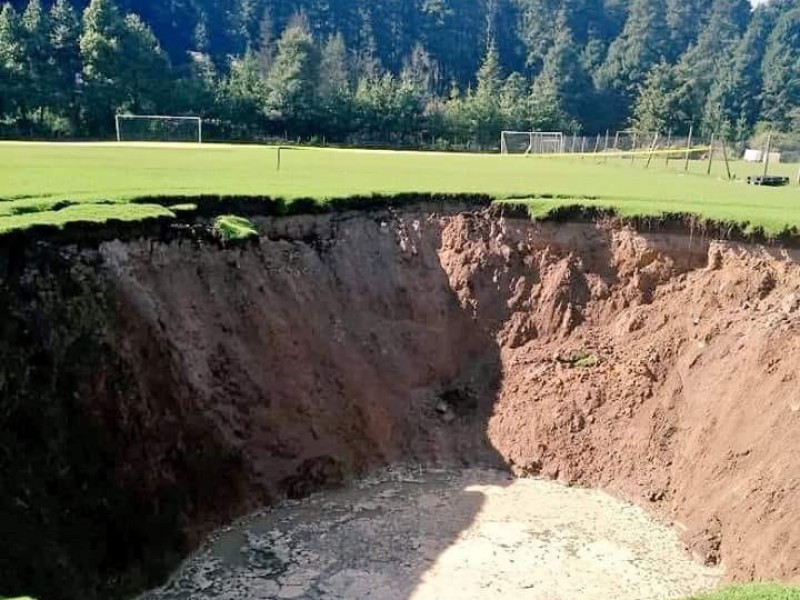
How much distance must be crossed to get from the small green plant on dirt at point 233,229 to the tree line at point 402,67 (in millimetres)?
44151

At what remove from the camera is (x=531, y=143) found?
58219 mm

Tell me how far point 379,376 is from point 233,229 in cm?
441

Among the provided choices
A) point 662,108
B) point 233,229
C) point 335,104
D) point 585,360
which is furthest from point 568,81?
point 233,229

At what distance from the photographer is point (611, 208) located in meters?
19.3

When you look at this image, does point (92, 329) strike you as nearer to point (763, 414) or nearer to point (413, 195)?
point (413, 195)

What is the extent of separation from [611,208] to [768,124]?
76369mm

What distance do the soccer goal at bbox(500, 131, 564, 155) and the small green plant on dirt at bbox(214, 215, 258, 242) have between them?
42.3 m

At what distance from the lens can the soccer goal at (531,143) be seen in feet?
191

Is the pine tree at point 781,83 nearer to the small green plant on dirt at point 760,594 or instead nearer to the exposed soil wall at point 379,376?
the exposed soil wall at point 379,376

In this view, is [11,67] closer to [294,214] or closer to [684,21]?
[294,214]

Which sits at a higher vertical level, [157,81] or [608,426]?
[157,81]

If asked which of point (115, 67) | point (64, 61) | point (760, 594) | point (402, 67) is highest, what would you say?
point (402, 67)

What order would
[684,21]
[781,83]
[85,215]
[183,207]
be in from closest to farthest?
[85,215], [183,207], [781,83], [684,21]

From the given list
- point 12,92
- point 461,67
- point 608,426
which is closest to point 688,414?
point 608,426
